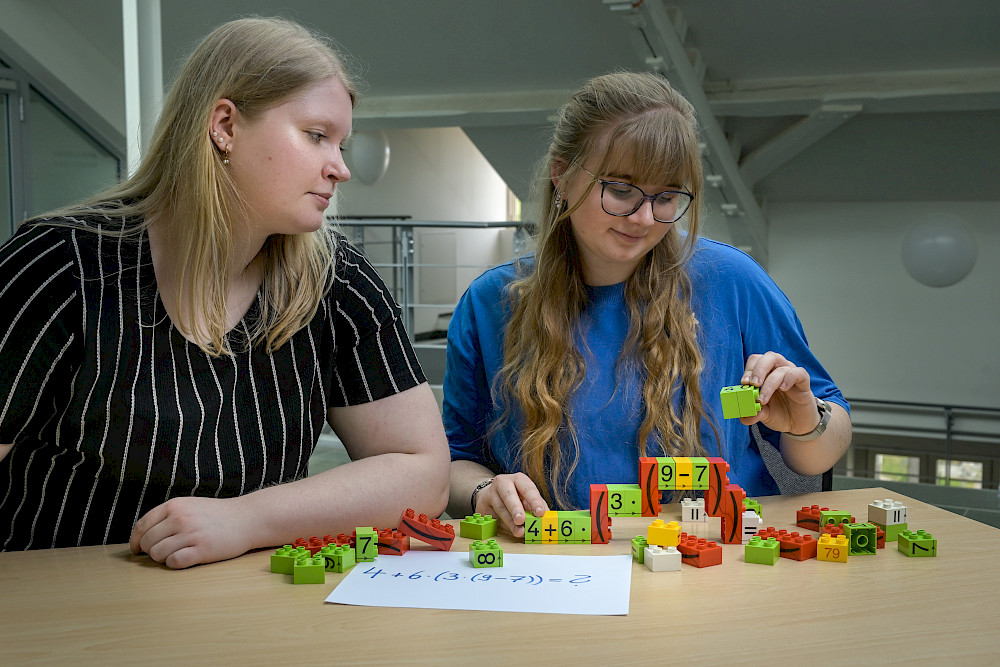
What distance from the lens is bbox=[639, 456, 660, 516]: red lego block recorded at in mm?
1165

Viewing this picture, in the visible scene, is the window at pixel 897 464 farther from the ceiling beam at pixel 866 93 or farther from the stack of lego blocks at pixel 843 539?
the stack of lego blocks at pixel 843 539

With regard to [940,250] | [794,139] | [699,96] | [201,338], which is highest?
[699,96]

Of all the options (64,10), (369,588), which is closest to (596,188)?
(369,588)

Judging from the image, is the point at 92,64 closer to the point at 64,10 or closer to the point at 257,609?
the point at 64,10

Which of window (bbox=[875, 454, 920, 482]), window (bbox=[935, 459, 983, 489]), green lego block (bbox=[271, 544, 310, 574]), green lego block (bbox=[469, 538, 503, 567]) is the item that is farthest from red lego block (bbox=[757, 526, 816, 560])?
window (bbox=[935, 459, 983, 489])

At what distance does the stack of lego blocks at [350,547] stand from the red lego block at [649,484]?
0.27 meters

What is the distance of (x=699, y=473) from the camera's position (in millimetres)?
1162

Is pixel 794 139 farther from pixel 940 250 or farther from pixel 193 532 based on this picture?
pixel 193 532

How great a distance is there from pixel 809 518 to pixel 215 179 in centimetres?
93

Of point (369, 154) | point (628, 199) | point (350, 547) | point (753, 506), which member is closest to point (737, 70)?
point (369, 154)

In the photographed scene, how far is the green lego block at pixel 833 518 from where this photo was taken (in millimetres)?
1137

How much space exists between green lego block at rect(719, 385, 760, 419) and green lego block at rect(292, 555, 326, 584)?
0.57m

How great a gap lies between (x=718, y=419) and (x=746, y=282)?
0.84ft

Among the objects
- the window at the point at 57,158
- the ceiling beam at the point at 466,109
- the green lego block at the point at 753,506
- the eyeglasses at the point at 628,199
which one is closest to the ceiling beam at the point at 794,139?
the ceiling beam at the point at 466,109
